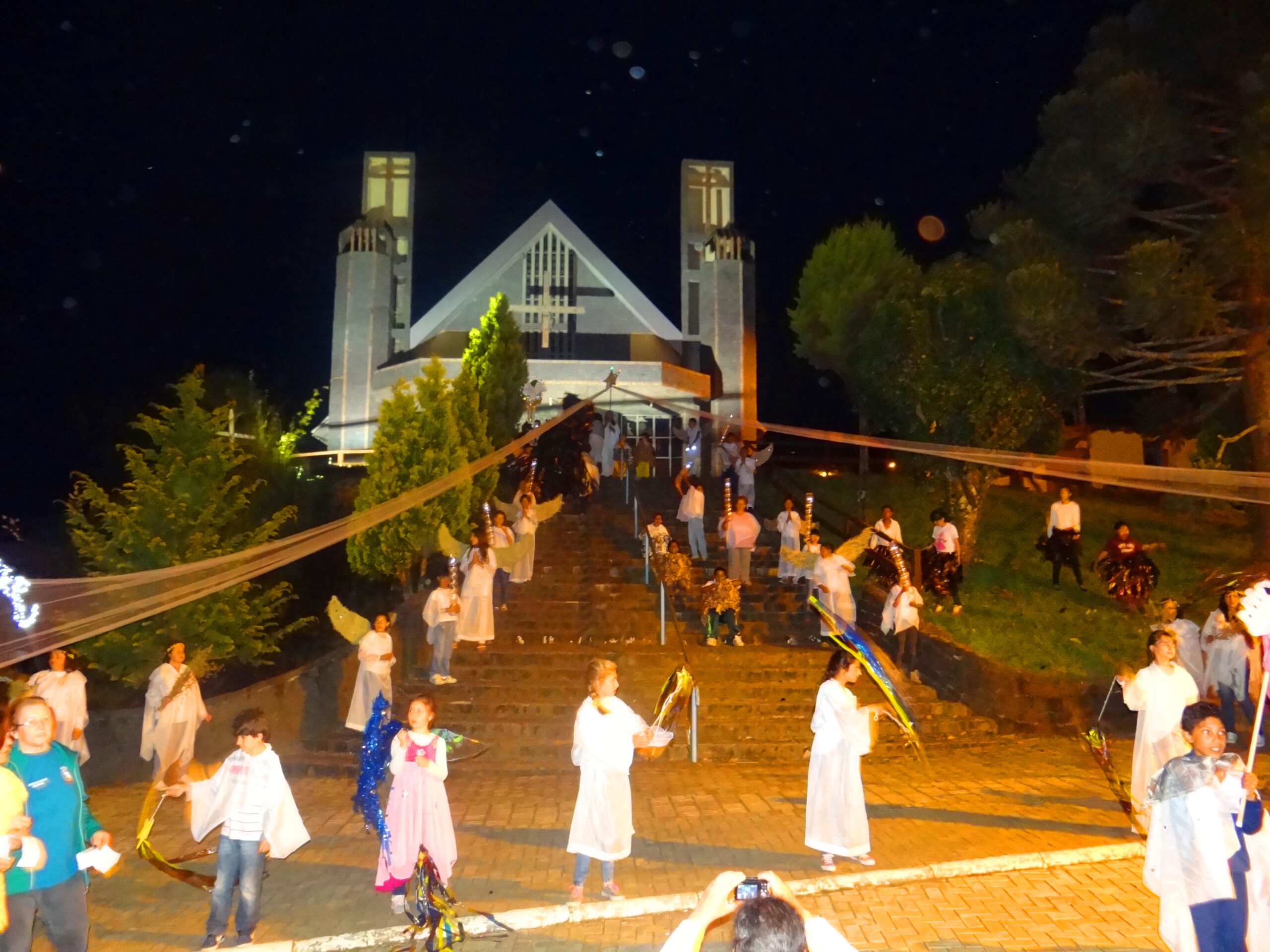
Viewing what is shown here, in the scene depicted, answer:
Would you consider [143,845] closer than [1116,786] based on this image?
Yes

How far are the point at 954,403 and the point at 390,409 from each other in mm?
8386

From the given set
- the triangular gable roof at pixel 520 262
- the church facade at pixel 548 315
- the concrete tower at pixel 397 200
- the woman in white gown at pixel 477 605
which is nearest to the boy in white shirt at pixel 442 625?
the woman in white gown at pixel 477 605

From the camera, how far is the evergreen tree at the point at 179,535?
10.9 m

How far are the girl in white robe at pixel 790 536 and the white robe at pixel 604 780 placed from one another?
330 inches

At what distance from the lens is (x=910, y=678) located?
38.7 feet

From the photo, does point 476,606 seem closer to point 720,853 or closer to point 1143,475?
point 720,853

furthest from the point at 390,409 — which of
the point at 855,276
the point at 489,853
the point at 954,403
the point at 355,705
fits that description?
the point at 855,276

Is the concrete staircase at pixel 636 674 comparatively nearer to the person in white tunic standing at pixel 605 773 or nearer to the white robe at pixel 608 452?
the person in white tunic standing at pixel 605 773

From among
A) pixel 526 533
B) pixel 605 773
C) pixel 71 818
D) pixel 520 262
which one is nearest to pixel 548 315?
pixel 520 262

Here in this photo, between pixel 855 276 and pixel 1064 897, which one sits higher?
pixel 855 276

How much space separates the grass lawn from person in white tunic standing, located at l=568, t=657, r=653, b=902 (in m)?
5.80

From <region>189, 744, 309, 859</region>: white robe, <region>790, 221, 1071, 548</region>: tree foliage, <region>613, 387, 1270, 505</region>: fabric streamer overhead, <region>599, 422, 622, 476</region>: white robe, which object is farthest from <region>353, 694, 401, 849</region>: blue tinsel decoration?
<region>599, 422, 622, 476</region>: white robe

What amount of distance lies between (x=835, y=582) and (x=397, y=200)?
23150mm

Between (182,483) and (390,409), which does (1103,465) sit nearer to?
(182,483)
